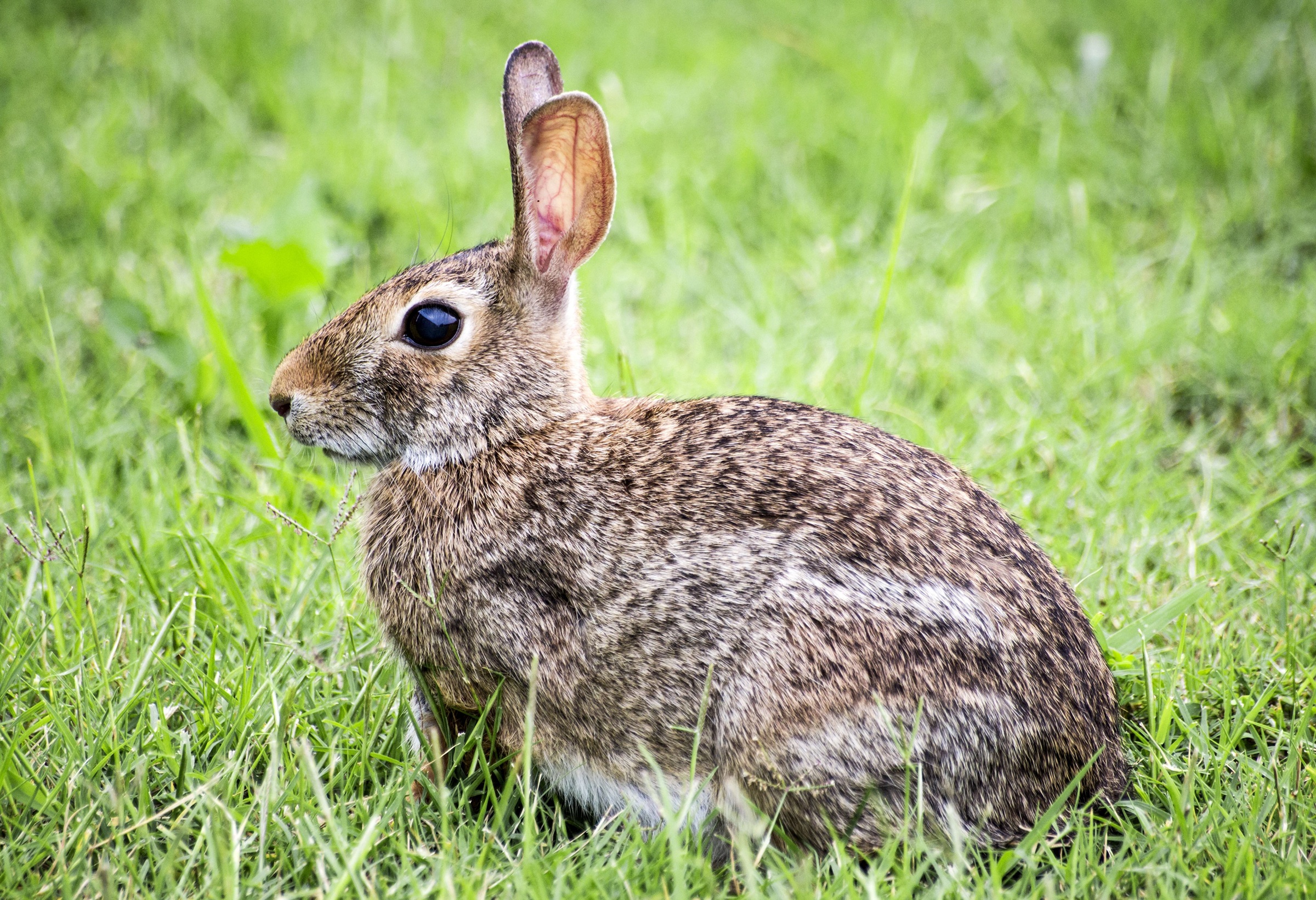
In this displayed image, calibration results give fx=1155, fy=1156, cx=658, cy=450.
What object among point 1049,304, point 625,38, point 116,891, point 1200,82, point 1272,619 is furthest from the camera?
point 625,38

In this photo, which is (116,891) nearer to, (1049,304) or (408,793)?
(408,793)

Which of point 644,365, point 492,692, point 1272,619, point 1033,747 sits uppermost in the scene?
point 644,365

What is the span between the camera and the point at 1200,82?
6.53 m

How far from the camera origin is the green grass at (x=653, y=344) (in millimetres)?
2691

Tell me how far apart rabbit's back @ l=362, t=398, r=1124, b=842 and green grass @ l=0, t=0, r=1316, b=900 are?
0.19 metres

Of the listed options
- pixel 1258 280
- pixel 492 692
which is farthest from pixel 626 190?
pixel 492 692

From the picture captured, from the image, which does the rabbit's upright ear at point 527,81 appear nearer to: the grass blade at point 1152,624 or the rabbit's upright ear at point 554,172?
the rabbit's upright ear at point 554,172

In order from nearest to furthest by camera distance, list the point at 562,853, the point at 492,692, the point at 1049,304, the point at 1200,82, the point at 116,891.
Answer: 1. the point at 116,891
2. the point at 562,853
3. the point at 492,692
4. the point at 1049,304
5. the point at 1200,82

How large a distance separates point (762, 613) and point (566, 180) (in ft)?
4.42

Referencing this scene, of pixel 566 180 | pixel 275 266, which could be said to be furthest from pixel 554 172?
pixel 275 266

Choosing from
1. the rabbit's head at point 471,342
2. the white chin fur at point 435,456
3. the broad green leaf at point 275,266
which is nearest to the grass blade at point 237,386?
the broad green leaf at point 275,266

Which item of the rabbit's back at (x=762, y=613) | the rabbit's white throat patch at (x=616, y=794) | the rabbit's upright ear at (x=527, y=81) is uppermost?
the rabbit's upright ear at (x=527, y=81)

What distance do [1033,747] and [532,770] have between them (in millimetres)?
1268

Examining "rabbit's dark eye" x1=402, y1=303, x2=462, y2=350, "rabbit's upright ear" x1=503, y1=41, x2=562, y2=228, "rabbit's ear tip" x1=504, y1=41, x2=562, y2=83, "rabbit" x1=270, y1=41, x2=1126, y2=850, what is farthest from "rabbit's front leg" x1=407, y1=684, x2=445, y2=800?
"rabbit's ear tip" x1=504, y1=41, x2=562, y2=83
